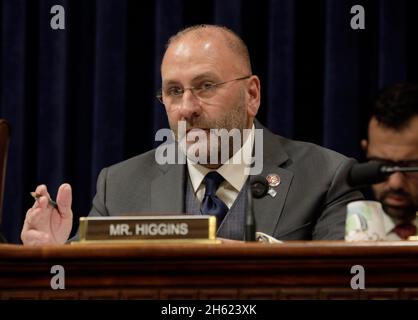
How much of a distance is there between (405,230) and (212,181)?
45 centimetres

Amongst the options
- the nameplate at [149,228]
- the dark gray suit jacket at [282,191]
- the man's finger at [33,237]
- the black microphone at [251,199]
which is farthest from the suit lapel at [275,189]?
the nameplate at [149,228]

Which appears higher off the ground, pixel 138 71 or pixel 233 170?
pixel 138 71

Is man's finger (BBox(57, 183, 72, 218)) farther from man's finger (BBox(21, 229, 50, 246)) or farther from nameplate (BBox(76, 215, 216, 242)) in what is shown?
nameplate (BBox(76, 215, 216, 242))

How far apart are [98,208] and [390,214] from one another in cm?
70

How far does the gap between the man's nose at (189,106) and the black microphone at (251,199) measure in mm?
542

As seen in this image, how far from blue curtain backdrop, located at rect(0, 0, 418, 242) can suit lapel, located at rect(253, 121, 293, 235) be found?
45cm

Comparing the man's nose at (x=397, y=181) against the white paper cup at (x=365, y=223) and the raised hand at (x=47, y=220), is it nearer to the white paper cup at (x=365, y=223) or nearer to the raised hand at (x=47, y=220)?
the white paper cup at (x=365, y=223)

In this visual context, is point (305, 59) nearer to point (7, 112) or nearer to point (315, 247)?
point (7, 112)

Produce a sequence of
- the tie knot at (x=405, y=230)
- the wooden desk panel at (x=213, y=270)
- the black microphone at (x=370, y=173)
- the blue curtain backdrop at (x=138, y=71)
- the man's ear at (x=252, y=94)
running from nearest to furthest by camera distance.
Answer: the wooden desk panel at (x=213, y=270), the black microphone at (x=370, y=173), the tie knot at (x=405, y=230), the man's ear at (x=252, y=94), the blue curtain backdrop at (x=138, y=71)

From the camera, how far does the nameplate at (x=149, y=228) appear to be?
1147 mm

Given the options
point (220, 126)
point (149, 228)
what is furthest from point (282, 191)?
point (149, 228)

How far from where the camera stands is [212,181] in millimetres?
1895

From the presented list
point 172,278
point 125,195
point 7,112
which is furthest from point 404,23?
point 172,278

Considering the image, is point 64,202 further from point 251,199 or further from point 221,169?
point 221,169
